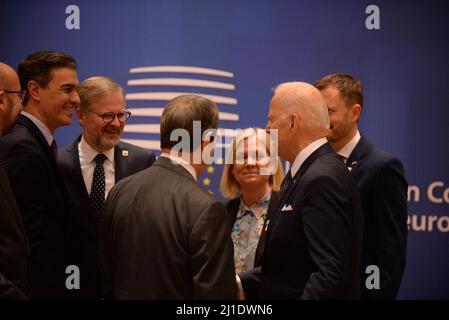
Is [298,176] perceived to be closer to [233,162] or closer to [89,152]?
[233,162]

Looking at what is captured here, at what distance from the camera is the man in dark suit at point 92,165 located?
3.53m

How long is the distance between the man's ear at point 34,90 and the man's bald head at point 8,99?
70 cm

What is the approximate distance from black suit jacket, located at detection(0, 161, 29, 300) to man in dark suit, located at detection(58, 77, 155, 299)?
1.10 metres

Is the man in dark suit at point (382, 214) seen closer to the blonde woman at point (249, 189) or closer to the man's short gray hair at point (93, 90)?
the blonde woman at point (249, 189)

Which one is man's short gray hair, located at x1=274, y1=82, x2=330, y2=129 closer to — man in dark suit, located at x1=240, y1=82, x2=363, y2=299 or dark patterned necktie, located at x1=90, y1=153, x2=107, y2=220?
man in dark suit, located at x1=240, y1=82, x2=363, y2=299

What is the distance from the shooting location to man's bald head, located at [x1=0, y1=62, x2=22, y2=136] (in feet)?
8.90

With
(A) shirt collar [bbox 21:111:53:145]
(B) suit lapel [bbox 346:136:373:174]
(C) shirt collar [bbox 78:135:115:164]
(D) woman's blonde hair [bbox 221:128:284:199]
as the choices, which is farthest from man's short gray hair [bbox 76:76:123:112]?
(B) suit lapel [bbox 346:136:373:174]

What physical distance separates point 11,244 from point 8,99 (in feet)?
2.45

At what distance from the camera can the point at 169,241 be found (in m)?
2.36

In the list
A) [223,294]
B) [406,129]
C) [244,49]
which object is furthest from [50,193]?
[406,129]

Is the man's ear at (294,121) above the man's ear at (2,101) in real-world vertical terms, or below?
below

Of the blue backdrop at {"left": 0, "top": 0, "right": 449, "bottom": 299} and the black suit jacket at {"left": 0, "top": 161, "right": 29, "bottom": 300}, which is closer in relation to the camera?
the black suit jacket at {"left": 0, "top": 161, "right": 29, "bottom": 300}

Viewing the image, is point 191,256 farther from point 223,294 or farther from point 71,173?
point 71,173

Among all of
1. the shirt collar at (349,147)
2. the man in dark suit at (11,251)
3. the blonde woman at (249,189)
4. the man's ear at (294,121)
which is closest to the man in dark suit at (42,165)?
the man in dark suit at (11,251)
